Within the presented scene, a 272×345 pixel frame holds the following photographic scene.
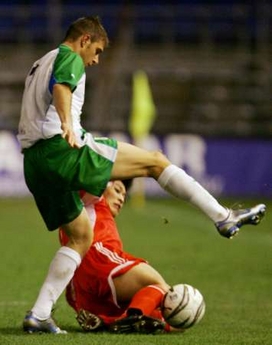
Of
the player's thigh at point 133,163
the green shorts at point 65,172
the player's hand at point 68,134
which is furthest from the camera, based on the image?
the player's thigh at point 133,163

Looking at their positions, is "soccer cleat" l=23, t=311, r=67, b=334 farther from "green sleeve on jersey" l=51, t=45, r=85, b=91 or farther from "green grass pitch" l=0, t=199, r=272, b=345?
"green sleeve on jersey" l=51, t=45, r=85, b=91

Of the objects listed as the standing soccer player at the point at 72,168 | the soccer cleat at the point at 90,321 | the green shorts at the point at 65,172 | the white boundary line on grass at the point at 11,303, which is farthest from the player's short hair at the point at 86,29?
the white boundary line on grass at the point at 11,303

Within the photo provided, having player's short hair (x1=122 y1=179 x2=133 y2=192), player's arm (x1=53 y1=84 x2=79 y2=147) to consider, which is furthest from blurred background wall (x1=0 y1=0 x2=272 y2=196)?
player's arm (x1=53 y1=84 x2=79 y2=147)

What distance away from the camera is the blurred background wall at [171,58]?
2611 cm

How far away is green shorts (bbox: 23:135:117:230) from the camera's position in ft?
21.3

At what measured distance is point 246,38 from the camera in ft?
86.9

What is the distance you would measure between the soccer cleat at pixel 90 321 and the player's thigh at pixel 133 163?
830 mm

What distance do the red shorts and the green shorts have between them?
1.26 feet

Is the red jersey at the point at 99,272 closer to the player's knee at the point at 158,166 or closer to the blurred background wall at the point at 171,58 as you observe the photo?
the player's knee at the point at 158,166

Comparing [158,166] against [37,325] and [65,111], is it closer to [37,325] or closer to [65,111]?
[65,111]

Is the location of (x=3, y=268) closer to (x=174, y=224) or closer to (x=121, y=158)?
(x=121, y=158)

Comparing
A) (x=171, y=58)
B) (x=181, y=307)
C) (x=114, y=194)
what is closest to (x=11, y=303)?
(x=114, y=194)

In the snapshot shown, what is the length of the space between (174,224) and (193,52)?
9957 millimetres

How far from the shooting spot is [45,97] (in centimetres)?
655
